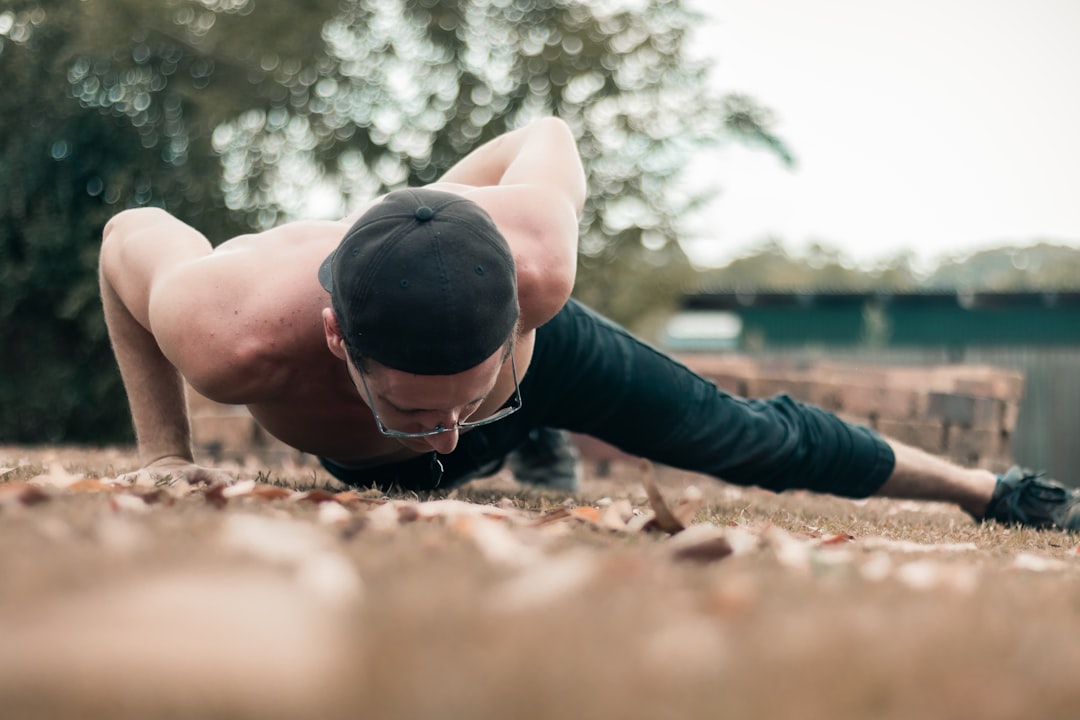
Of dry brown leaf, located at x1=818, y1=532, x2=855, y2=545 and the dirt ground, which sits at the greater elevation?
the dirt ground

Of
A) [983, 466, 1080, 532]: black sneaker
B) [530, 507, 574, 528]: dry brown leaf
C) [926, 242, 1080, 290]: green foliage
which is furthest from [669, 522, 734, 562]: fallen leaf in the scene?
[926, 242, 1080, 290]: green foliage

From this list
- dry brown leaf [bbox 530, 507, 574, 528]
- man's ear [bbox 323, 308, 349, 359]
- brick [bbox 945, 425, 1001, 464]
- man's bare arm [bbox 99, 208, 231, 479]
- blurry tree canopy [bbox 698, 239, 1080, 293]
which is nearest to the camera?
dry brown leaf [bbox 530, 507, 574, 528]

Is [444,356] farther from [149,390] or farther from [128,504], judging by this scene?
[149,390]

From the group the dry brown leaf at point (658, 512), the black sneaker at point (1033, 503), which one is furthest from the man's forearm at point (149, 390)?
the black sneaker at point (1033, 503)

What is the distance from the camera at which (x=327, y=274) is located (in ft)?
6.13

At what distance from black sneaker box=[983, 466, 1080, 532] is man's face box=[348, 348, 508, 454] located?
5.14 ft

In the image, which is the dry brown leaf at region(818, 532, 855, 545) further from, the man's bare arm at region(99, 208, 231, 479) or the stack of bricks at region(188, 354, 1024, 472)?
the stack of bricks at region(188, 354, 1024, 472)

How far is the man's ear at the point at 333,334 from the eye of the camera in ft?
5.88

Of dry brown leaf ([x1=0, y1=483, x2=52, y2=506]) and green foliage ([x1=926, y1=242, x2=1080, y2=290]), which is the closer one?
dry brown leaf ([x1=0, y1=483, x2=52, y2=506])

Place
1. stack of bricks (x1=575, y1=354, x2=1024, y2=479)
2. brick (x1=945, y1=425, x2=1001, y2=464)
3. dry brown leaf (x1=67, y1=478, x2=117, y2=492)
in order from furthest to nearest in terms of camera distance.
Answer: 1. brick (x1=945, y1=425, x2=1001, y2=464)
2. stack of bricks (x1=575, y1=354, x2=1024, y2=479)
3. dry brown leaf (x1=67, y1=478, x2=117, y2=492)

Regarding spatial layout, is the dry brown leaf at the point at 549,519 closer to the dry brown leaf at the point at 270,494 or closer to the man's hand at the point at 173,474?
the dry brown leaf at the point at 270,494

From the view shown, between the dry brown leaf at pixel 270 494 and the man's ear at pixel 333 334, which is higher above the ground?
the man's ear at pixel 333 334

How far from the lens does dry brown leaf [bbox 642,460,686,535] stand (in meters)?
1.33

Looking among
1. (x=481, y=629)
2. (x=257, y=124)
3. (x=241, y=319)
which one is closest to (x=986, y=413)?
(x=241, y=319)
